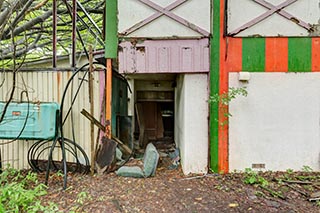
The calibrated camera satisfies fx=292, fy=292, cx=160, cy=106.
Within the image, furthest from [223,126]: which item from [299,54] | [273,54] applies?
→ [299,54]

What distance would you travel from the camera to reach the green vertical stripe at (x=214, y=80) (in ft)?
15.3

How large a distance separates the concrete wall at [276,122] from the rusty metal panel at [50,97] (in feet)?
7.89

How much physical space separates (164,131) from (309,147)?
5.23m

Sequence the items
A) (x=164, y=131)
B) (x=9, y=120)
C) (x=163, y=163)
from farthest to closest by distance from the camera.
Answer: (x=164, y=131) → (x=163, y=163) → (x=9, y=120)

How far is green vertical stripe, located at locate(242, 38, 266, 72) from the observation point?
4.67 meters

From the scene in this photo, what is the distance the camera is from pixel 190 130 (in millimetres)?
4711

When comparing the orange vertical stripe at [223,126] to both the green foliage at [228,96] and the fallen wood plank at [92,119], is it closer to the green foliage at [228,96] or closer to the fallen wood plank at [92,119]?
the green foliage at [228,96]

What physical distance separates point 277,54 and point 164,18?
6.22ft

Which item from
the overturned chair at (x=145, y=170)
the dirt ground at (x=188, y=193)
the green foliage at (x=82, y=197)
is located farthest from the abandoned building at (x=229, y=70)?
the green foliage at (x=82, y=197)

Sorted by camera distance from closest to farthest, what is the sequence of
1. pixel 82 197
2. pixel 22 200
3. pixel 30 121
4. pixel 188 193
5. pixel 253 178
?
pixel 22 200
pixel 82 197
pixel 188 193
pixel 253 178
pixel 30 121

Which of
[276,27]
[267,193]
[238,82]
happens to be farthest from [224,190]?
[276,27]

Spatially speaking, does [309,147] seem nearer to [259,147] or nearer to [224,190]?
[259,147]

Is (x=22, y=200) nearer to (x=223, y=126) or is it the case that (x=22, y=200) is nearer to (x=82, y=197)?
(x=82, y=197)

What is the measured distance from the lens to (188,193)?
393cm
